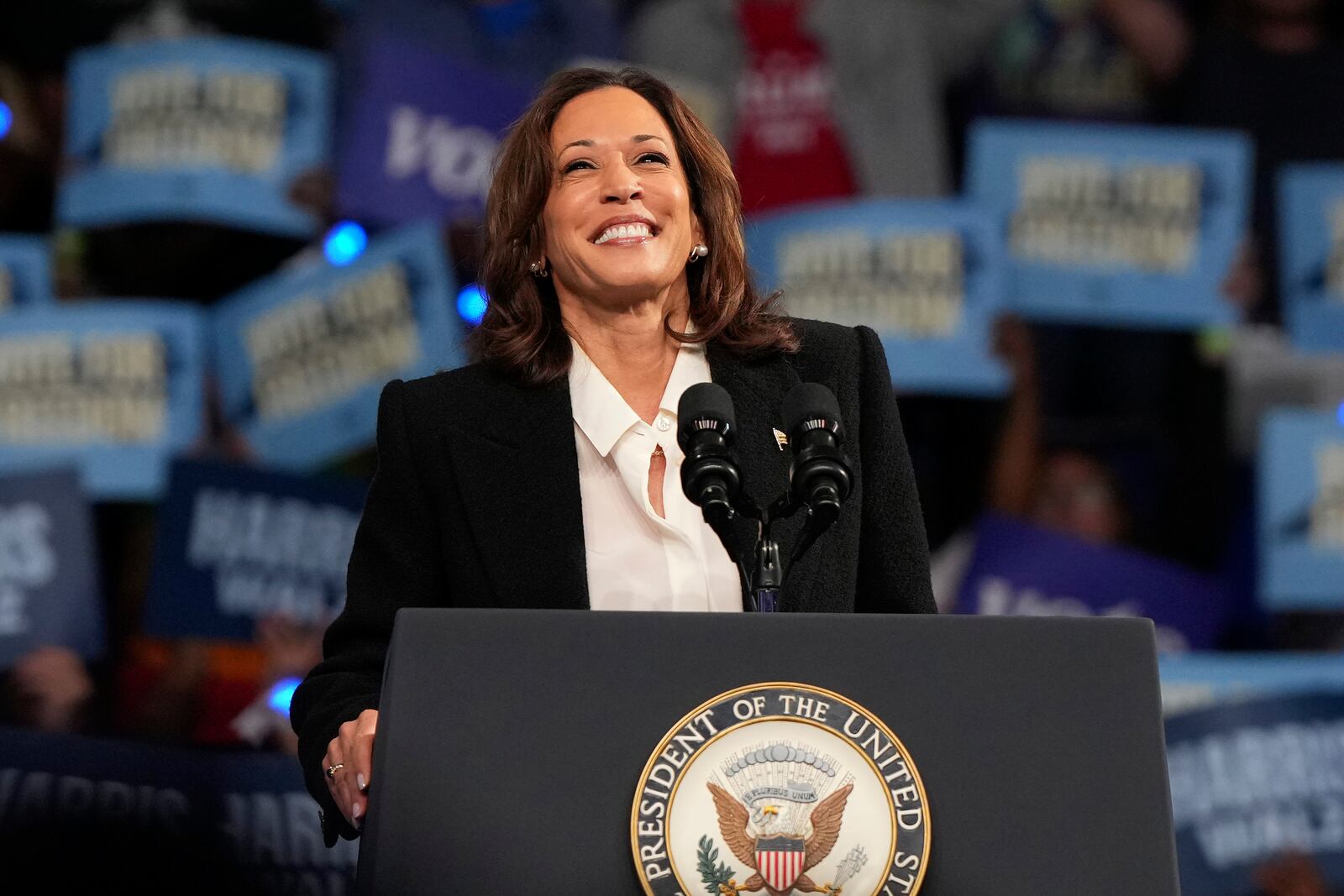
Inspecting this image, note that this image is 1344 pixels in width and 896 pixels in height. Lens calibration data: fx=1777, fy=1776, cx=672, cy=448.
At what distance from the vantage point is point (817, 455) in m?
1.46

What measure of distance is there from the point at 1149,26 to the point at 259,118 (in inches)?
94.3

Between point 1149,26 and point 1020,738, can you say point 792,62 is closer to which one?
point 1149,26

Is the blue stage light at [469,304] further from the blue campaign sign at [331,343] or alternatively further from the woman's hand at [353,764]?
the woman's hand at [353,764]

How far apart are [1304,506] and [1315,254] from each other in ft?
2.25

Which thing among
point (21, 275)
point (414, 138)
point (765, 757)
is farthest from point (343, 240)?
point (765, 757)

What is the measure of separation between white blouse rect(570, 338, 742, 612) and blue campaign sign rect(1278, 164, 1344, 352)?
3.18 m

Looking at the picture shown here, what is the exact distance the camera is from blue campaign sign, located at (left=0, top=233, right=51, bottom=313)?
452cm

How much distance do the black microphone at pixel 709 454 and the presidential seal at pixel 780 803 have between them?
0.67 ft

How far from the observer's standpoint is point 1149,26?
4848 millimetres

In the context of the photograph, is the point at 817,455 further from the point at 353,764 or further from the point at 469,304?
the point at 469,304

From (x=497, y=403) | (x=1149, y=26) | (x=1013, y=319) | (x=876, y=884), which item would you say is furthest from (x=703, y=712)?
(x=1149, y=26)

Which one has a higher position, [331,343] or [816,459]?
[331,343]

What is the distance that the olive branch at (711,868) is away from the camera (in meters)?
1.26

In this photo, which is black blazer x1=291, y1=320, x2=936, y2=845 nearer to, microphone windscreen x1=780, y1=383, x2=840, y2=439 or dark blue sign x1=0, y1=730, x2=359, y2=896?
microphone windscreen x1=780, y1=383, x2=840, y2=439
